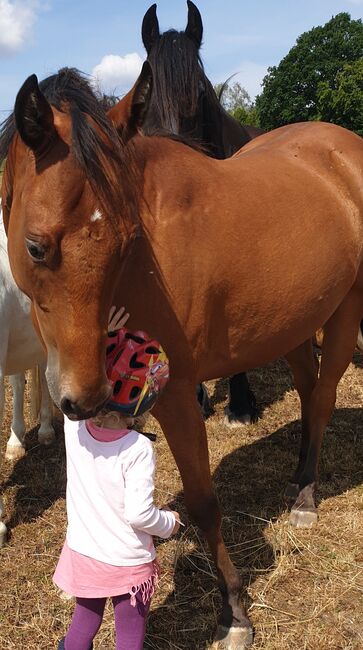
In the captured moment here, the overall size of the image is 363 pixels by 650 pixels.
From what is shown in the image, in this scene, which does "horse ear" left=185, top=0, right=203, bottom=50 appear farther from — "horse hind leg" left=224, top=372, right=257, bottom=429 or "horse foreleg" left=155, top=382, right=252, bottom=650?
"horse foreleg" left=155, top=382, right=252, bottom=650

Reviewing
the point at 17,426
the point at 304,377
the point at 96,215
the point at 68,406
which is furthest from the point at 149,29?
the point at 68,406

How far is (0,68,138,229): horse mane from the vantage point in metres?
1.43

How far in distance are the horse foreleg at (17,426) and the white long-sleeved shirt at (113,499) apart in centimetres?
209

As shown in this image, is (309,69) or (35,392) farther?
(309,69)

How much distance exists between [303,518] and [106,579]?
4.97ft

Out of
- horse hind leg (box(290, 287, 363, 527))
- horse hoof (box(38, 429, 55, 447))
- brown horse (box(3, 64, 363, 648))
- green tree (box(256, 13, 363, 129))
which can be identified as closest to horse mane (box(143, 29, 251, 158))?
brown horse (box(3, 64, 363, 648))

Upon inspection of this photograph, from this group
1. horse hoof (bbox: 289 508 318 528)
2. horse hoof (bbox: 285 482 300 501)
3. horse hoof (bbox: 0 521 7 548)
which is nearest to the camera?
horse hoof (bbox: 0 521 7 548)

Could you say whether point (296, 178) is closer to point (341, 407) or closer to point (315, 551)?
point (315, 551)

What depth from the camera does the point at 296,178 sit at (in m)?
2.58

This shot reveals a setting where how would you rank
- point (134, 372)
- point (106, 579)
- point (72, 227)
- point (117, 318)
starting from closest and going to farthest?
1. point (72, 227)
2. point (134, 372)
3. point (106, 579)
4. point (117, 318)

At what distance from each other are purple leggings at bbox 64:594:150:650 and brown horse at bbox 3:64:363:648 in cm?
50

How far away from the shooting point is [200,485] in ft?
7.00

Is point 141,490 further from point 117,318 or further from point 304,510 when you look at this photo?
point 304,510

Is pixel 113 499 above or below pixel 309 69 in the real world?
below
